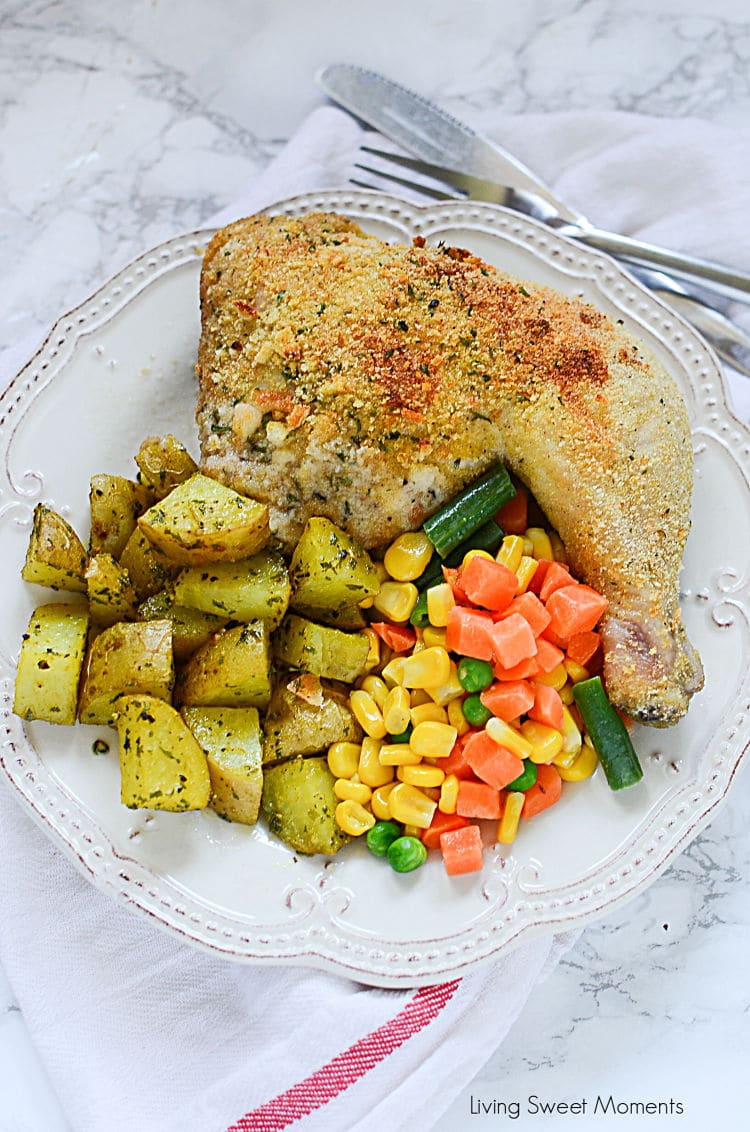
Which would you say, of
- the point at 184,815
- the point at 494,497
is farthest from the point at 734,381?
the point at 184,815

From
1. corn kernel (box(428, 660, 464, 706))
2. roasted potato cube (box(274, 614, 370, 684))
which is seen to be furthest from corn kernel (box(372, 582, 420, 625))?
corn kernel (box(428, 660, 464, 706))

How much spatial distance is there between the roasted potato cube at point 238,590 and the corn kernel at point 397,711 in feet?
1.41

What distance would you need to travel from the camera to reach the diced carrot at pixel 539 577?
341cm

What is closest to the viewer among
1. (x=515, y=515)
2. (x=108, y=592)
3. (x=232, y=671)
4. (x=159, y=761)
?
(x=159, y=761)

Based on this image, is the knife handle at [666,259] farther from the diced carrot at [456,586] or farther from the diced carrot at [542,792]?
the diced carrot at [542,792]

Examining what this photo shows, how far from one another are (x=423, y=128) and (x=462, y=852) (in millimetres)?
2730

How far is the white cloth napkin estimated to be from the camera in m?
3.36

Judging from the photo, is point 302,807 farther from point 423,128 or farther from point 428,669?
point 423,128

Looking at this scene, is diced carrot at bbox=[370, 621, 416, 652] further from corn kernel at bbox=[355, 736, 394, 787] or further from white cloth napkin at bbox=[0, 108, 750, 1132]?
white cloth napkin at bbox=[0, 108, 750, 1132]

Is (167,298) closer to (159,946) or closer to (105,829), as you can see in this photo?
(105,829)

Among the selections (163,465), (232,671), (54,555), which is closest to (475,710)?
(232,671)

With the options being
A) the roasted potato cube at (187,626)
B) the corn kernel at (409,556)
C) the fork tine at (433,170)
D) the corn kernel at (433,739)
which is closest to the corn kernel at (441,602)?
the corn kernel at (409,556)

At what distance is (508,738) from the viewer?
324 centimetres

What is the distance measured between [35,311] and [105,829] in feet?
6.72
